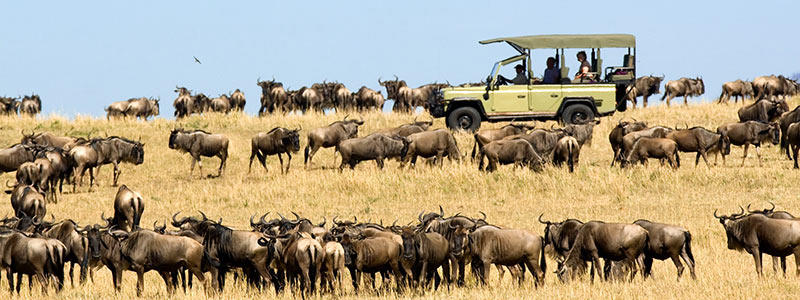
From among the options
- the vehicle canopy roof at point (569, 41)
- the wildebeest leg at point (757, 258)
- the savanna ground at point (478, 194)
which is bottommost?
the savanna ground at point (478, 194)

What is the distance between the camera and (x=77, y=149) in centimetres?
2744

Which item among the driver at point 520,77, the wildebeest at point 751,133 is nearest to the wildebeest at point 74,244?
the wildebeest at point 751,133

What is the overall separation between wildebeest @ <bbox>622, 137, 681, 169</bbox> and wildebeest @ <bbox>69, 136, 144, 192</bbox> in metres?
12.1

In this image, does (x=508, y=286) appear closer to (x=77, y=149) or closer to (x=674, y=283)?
(x=674, y=283)

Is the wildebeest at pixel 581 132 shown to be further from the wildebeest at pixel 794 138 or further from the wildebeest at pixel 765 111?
the wildebeest at pixel 765 111

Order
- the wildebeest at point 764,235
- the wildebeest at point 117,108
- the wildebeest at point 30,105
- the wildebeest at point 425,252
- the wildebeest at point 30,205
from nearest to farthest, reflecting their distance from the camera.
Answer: the wildebeest at point 425,252, the wildebeest at point 764,235, the wildebeest at point 30,205, the wildebeest at point 117,108, the wildebeest at point 30,105

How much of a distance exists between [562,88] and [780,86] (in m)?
14.6

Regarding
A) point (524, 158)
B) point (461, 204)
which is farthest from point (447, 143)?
point (461, 204)

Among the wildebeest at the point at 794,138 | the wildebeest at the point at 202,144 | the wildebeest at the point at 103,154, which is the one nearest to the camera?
the wildebeest at the point at 794,138

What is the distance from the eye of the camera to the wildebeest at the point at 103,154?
90.0 feet

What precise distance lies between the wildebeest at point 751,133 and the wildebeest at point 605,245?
14.4 meters

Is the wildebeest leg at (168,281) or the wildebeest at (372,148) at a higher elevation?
the wildebeest at (372,148)

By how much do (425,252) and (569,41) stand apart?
64.9ft

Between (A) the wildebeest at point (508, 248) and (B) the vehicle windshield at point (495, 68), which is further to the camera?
(B) the vehicle windshield at point (495, 68)
